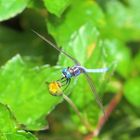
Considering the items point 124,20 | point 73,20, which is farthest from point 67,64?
point 124,20

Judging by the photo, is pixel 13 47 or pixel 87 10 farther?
pixel 13 47

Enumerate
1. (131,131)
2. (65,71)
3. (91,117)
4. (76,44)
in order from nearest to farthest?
1. (65,71)
2. (76,44)
3. (91,117)
4. (131,131)

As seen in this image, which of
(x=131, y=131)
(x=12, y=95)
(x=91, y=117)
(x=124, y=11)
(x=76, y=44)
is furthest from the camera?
(x=124, y=11)

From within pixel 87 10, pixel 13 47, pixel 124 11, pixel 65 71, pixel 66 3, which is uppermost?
pixel 66 3

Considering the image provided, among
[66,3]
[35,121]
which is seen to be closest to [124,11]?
[66,3]

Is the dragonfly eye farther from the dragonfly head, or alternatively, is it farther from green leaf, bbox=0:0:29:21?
green leaf, bbox=0:0:29:21

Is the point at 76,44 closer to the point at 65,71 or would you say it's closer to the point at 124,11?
the point at 65,71

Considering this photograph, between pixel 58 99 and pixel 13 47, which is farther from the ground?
pixel 58 99

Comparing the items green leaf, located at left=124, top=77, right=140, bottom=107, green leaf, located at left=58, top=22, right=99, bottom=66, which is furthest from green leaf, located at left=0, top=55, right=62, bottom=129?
green leaf, located at left=124, top=77, right=140, bottom=107

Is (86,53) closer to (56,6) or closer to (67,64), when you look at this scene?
(67,64)
